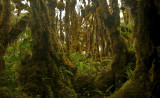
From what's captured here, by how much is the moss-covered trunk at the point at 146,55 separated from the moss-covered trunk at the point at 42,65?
2.35 m

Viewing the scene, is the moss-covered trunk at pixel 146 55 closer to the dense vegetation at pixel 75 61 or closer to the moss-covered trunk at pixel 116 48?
the dense vegetation at pixel 75 61

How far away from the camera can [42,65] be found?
16.3 ft

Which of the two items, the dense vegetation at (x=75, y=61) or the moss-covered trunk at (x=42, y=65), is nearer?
the dense vegetation at (x=75, y=61)

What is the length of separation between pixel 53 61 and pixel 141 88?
3.27m

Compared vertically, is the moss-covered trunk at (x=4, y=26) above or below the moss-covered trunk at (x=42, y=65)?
above

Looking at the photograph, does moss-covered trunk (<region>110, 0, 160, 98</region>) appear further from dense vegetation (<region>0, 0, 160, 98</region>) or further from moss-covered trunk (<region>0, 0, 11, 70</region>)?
moss-covered trunk (<region>0, 0, 11, 70</region>)

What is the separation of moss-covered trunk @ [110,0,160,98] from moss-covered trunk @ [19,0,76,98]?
2.35 m

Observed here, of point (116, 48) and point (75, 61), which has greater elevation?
point (116, 48)

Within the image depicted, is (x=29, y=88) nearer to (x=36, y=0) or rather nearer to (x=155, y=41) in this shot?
(x=36, y=0)

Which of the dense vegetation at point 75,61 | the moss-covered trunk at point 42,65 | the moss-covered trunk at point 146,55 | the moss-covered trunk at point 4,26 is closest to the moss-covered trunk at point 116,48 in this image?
the dense vegetation at point 75,61

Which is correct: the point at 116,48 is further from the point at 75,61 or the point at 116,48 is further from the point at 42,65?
the point at 42,65

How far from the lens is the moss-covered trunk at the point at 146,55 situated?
2761 millimetres

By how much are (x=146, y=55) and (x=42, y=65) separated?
3366 mm

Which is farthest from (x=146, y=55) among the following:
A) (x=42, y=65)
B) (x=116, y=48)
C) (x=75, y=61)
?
(x=75, y=61)
